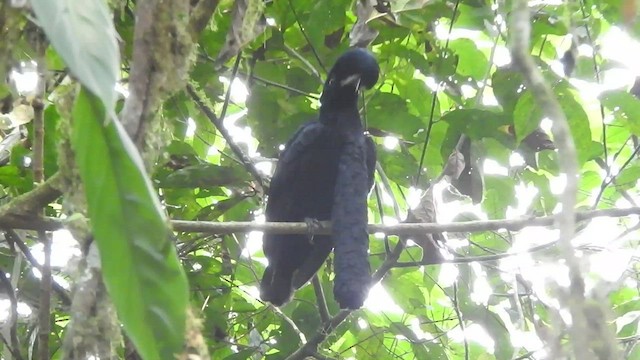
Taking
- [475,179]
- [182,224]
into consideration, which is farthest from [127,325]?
[475,179]

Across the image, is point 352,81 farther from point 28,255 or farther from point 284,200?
point 28,255

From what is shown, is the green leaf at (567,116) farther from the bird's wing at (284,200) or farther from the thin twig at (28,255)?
the thin twig at (28,255)

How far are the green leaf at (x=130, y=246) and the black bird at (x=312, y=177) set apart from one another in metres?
2.23

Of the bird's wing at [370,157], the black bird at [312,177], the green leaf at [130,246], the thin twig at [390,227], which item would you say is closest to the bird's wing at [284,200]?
the black bird at [312,177]

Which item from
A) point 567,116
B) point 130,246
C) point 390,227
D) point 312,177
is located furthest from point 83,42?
point 312,177

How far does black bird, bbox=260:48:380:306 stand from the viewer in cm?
324

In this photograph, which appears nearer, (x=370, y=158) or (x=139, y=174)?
(x=139, y=174)

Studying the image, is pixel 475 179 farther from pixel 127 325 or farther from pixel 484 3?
pixel 127 325

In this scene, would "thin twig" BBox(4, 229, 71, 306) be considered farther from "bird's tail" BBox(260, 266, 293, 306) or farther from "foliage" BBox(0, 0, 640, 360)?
"bird's tail" BBox(260, 266, 293, 306)

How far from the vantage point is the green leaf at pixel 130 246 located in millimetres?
921

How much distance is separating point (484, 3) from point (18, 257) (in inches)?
66.3

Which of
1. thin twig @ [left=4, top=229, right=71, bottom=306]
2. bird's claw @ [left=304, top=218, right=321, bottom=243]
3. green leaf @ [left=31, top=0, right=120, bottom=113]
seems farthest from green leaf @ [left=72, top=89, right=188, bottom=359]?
bird's claw @ [left=304, top=218, right=321, bottom=243]

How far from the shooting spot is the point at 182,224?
203 centimetres

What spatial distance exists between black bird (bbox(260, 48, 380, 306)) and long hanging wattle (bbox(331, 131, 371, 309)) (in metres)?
0.03
